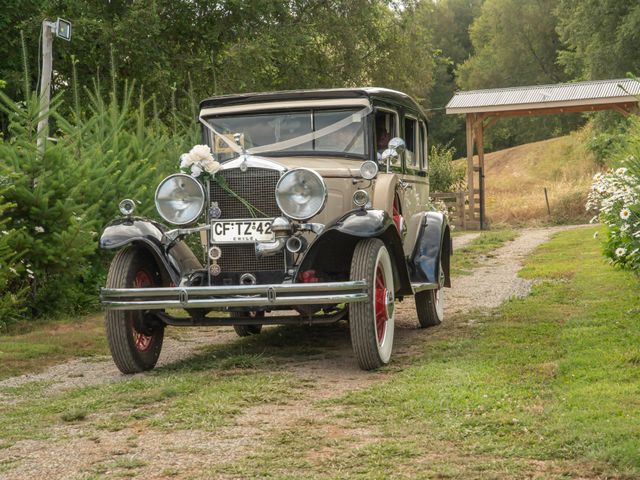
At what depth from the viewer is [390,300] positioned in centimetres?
724

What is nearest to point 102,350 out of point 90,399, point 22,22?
point 90,399

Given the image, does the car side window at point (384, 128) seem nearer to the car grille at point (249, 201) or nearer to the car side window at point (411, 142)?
the car side window at point (411, 142)

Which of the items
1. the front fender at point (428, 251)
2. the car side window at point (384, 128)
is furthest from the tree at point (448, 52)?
the car side window at point (384, 128)

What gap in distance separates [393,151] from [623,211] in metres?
3.30

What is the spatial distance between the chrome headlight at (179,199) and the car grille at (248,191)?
16 centimetres

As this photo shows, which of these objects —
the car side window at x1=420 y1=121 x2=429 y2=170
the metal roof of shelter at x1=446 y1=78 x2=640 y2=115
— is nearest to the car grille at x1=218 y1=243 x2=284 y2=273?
the car side window at x1=420 y1=121 x2=429 y2=170

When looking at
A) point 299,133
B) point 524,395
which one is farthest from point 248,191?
point 524,395

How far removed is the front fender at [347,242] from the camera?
6.79m

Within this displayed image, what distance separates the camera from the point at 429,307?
9086 mm

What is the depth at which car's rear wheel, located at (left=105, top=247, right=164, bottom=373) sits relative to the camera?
6945 mm

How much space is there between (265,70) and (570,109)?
31.3 feet

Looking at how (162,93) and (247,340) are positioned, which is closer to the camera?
(247,340)

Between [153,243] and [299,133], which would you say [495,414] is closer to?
[153,243]

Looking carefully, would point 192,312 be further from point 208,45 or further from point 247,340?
point 208,45
